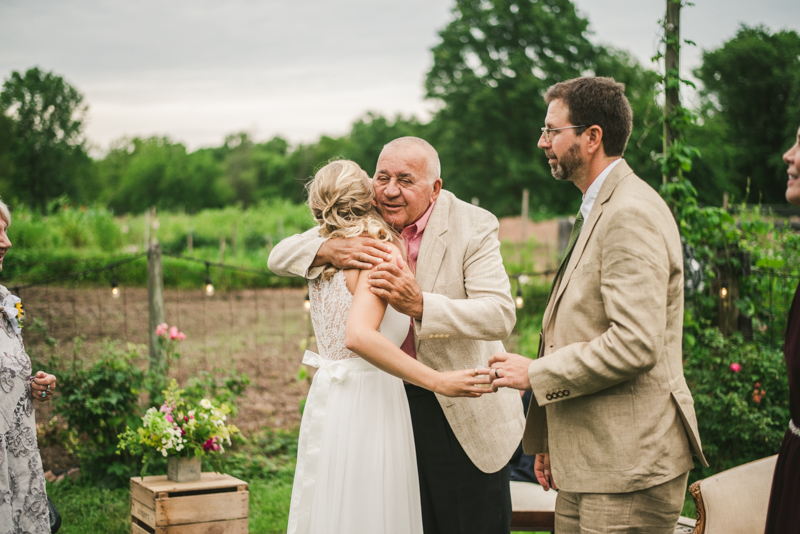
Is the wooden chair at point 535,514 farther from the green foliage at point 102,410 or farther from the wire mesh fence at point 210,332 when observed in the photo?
the green foliage at point 102,410

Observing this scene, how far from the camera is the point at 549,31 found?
2595 cm

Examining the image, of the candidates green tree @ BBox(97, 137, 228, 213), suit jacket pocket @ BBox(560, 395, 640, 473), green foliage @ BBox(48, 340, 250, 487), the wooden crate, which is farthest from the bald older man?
green tree @ BBox(97, 137, 228, 213)

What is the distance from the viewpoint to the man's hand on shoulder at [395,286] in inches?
81.5

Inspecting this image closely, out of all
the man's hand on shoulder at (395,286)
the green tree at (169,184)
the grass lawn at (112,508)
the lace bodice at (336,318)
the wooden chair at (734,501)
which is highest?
the green tree at (169,184)

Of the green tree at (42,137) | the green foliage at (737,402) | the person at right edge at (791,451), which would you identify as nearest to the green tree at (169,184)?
the green tree at (42,137)

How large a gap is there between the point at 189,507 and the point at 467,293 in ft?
6.92

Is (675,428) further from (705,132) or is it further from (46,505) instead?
(705,132)

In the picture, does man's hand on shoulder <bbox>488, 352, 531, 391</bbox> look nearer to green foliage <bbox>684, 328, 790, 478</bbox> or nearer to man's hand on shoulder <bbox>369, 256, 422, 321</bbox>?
man's hand on shoulder <bbox>369, 256, 422, 321</bbox>

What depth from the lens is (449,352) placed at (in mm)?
2352

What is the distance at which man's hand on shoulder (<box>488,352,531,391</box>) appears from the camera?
6.16 feet

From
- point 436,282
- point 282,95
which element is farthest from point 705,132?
point 436,282

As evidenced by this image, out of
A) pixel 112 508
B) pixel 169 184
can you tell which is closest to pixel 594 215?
pixel 112 508

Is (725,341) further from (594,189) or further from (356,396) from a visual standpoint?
(356,396)

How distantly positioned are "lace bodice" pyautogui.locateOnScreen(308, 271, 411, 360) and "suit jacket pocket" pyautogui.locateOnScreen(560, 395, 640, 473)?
69cm
